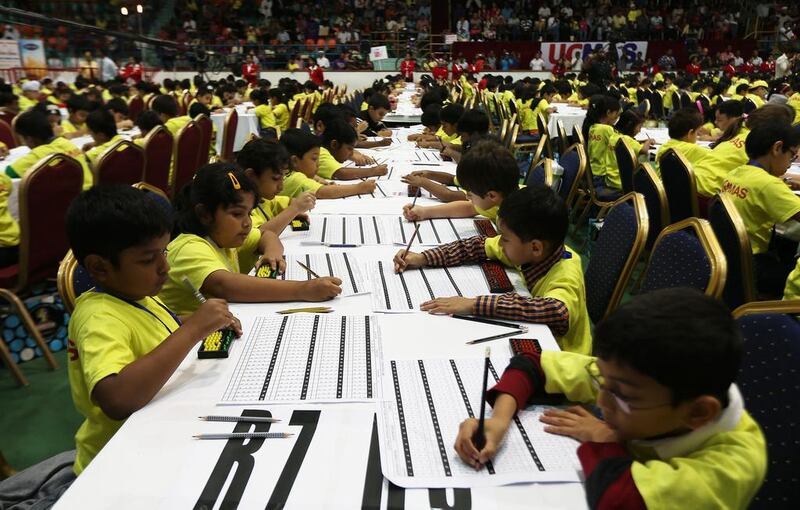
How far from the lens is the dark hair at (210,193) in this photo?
5.44 ft

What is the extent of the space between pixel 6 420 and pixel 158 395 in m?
1.55

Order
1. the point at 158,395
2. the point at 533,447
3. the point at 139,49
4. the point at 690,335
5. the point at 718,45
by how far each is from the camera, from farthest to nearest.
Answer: the point at 718,45 → the point at 139,49 → the point at 158,395 → the point at 533,447 → the point at 690,335

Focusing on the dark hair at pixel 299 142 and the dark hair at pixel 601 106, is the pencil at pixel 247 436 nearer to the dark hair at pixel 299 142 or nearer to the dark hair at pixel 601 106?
the dark hair at pixel 299 142

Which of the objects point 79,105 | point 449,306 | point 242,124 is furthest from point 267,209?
point 242,124

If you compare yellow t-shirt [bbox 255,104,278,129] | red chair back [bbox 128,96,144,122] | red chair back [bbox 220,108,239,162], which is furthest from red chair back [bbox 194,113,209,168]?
red chair back [bbox 128,96,144,122]

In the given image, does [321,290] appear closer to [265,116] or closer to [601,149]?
[601,149]

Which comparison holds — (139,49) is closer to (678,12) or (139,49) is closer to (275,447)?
(275,447)

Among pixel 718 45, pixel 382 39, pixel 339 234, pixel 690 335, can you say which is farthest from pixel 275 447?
pixel 718 45

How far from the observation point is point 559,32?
58.9 feet

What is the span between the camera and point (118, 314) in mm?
1189

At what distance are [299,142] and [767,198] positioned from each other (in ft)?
7.02

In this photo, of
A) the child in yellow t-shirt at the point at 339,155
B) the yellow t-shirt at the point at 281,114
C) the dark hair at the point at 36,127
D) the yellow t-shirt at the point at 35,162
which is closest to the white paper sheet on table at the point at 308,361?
the child in yellow t-shirt at the point at 339,155

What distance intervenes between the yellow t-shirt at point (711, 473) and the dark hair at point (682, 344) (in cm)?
7

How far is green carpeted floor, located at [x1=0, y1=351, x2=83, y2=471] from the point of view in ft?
6.59
